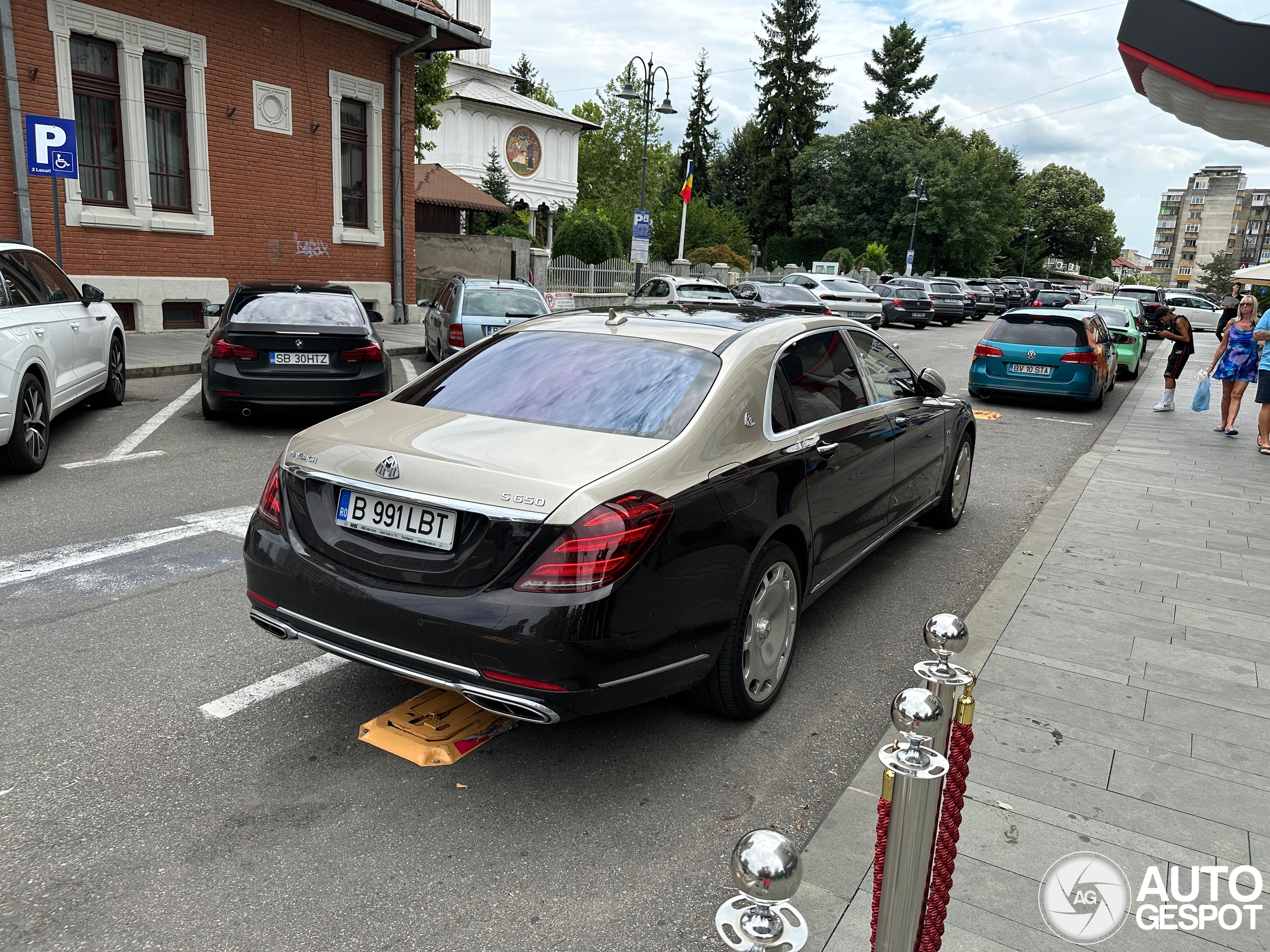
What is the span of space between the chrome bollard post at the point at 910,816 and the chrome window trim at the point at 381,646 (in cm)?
154

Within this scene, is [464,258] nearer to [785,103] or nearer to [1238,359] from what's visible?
[1238,359]

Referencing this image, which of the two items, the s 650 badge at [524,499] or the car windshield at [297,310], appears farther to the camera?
the car windshield at [297,310]

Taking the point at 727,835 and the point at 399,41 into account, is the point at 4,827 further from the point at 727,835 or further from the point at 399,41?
the point at 399,41

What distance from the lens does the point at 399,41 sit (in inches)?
786

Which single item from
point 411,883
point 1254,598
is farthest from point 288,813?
point 1254,598

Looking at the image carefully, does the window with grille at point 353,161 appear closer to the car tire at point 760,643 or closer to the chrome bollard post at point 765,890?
the car tire at point 760,643

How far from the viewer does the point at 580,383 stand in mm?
3988

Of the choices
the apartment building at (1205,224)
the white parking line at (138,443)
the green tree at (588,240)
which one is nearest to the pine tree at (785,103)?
the green tree at (588,240)

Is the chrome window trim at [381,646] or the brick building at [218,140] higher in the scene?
the brick building at [218,140]

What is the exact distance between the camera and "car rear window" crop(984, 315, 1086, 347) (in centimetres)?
1438

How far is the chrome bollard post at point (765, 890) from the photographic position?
159 centimetres

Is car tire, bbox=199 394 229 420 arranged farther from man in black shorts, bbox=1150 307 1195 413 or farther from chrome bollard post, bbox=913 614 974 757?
man in black shorts, bbox=1150 307 1195 413

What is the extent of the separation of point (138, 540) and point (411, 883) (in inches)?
157

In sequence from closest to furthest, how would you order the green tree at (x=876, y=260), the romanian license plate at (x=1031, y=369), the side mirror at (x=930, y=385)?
the side mirror at (x=930, y=385), the romanian license plate at (x=1031, y=369), the green tree at (x=876, y=260)
